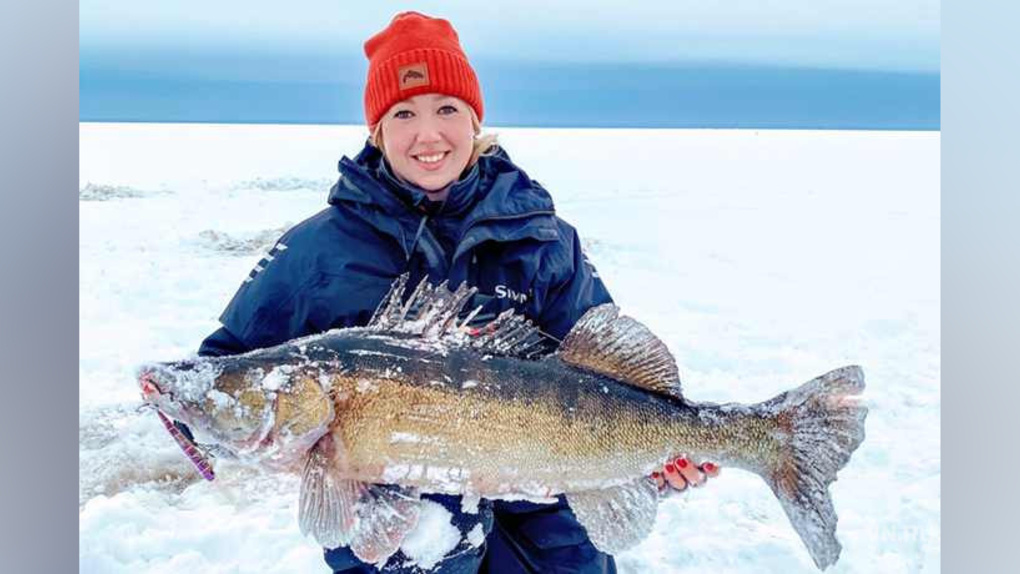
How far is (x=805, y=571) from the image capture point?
3.13 m

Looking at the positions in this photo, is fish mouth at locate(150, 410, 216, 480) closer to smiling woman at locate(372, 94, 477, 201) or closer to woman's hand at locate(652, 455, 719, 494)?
smiling woman at locate(372, 94, 477, 201)

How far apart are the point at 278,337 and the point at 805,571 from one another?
189 cm

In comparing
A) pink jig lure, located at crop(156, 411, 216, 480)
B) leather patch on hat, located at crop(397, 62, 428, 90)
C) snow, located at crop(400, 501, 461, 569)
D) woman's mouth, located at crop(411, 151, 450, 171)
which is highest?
leather patch on hat, located at crop(397, 62, 428, 90)

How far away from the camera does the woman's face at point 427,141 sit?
209 cm

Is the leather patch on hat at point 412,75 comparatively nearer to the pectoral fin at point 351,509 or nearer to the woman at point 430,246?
the woman at point 430,246

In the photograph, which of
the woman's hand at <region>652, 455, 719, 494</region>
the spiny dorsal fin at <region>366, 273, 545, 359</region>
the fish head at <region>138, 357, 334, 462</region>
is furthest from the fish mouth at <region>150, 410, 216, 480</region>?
the woman's hand at <region>652, 455, 719, 494</region>

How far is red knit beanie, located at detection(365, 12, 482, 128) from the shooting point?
210 cm

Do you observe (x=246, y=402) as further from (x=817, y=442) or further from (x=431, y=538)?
(x=817, y=442)

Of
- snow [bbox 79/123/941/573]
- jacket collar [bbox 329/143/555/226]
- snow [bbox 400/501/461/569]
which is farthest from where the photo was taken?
snow [bbox 79/123/941/573]

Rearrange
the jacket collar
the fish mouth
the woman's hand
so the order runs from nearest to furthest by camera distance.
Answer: the fish mouth
the woman's hand
the jacket collar

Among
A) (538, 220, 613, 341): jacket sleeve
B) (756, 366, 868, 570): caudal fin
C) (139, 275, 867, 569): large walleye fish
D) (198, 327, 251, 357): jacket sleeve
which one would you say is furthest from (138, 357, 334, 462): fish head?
(756, 366, 868, 570): caudal fin

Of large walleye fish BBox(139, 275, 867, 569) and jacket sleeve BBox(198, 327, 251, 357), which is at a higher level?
jacket sleeve BBox(198, 327, 251, 357)

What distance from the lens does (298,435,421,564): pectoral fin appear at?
5.72 ft

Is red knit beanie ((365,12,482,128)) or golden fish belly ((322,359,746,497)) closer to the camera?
golden fish belly ((322,359,746,497))
